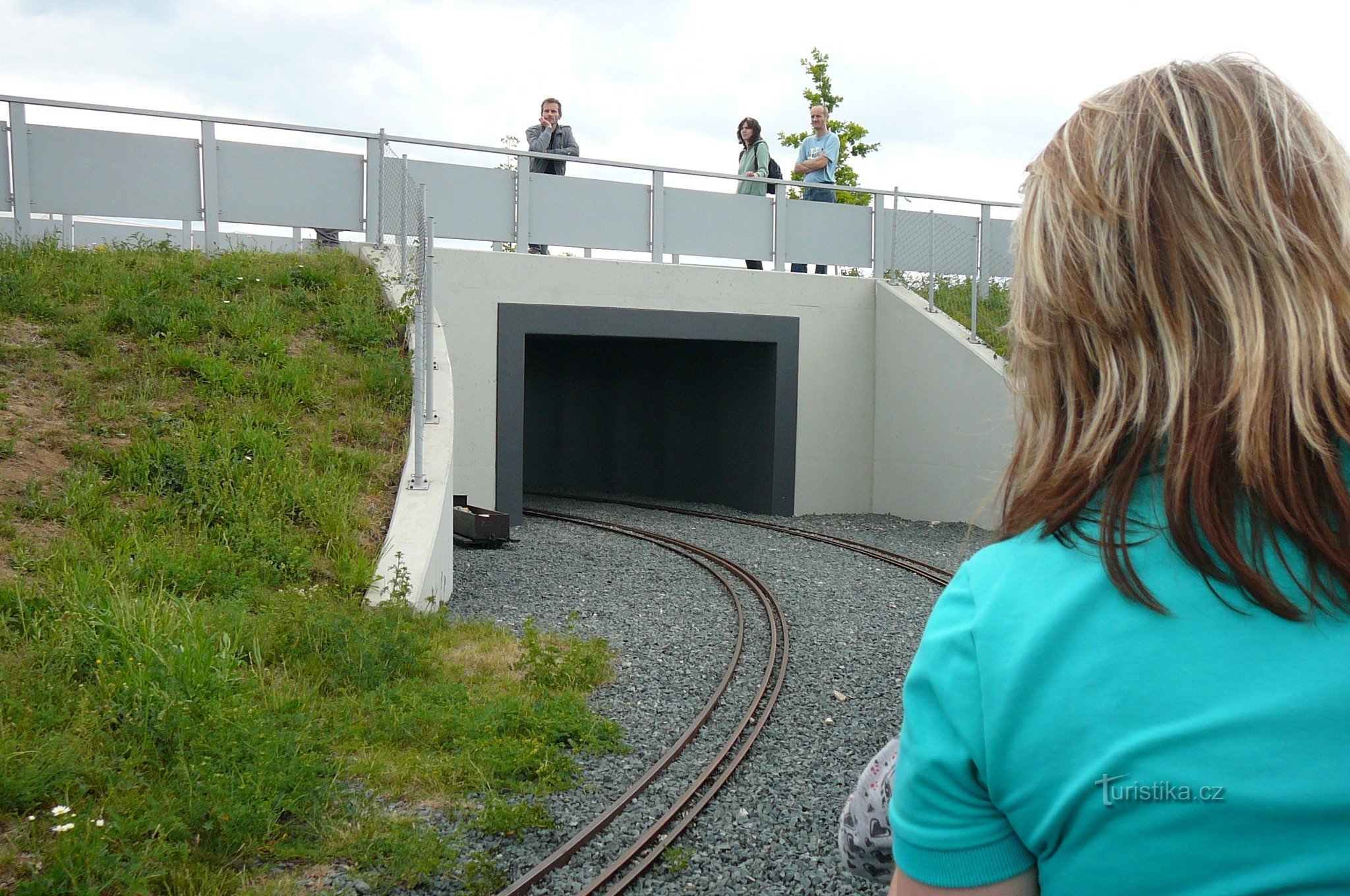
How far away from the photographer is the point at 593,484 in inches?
831

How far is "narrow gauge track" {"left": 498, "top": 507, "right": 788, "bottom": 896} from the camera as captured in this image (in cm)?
448

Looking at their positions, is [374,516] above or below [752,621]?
above

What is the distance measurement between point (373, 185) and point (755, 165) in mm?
5810

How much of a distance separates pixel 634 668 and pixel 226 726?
334 centimetres

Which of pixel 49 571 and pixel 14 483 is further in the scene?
pixel 14 483

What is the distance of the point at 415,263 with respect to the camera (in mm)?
12492

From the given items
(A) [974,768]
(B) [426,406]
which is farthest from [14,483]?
(A) [974,768]

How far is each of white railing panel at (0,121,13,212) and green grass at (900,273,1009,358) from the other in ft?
42.2

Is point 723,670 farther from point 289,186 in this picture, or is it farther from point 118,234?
point 118,234

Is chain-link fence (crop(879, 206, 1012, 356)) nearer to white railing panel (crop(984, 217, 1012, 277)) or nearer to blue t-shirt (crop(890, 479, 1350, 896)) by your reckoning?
white railing panel (crop(984, 217, 1012, 277))

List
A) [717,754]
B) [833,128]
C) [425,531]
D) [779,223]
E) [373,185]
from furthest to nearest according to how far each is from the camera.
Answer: [833,128], [779,223], [373,185], [425,531], [717,754]

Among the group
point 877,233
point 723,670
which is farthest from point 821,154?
point 723,670

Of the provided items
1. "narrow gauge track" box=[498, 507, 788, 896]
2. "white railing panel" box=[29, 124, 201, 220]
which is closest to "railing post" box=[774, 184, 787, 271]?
"narrow gauge track" box=[498, 507, 788, 896]

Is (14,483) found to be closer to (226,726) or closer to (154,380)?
(154,380)
